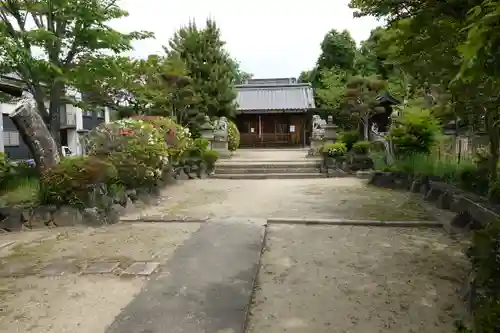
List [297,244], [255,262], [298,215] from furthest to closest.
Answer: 1. [298,215]
2. [297,244]
3. [255,262]

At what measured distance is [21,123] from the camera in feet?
21.1

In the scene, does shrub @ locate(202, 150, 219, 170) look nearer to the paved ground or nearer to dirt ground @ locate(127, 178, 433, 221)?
dirt ground @ locate(127, 178, 433, 221)

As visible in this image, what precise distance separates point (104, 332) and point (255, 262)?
1826 millimetres

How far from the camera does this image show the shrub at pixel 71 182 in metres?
6.18

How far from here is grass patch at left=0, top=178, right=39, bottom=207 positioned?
635cm

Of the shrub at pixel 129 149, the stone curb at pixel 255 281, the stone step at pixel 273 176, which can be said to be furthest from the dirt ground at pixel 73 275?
the stone step at pixel 273 176

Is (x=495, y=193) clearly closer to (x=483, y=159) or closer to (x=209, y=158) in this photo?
(x=483, y=159)

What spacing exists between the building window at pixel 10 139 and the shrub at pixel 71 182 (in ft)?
38.6

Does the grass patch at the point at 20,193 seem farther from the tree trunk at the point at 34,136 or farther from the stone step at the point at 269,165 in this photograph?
the stone step at the point at 269,165

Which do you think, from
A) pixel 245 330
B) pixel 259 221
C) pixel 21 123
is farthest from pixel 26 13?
pixel 245 330

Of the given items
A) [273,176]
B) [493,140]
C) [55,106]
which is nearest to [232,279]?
[493,140]

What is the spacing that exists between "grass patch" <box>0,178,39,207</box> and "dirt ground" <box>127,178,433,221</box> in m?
1.75

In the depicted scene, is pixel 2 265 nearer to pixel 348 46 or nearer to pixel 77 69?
pixel 77 69

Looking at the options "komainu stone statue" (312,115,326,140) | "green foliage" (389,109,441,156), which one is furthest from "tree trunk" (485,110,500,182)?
"komainu stone statue" (312,115,326,140)
